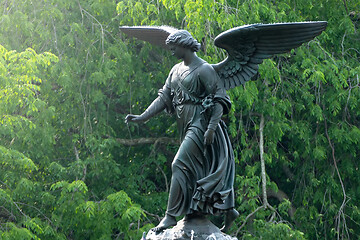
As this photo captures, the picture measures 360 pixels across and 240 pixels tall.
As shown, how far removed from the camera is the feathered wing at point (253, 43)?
943 cm

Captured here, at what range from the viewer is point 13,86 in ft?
44.5

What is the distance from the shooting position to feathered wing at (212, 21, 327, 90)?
→ 943 cm

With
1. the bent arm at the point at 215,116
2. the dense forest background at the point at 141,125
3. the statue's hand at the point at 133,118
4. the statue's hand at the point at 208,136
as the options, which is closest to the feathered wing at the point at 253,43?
the bent arm at the point at 215,116

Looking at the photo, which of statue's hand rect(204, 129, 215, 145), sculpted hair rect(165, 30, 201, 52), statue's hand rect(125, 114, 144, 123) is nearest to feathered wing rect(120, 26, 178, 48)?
sculpted hair rect(165, 30, 201, 52)

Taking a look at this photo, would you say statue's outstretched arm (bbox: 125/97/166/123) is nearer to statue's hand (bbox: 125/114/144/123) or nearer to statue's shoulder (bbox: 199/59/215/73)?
statue's hand (bbox: 125/114/144/123)

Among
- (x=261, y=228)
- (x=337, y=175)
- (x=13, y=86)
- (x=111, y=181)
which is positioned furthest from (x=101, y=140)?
(x=337, y=175)

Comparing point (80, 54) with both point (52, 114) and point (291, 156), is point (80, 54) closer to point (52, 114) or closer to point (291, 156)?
point (52, 114)

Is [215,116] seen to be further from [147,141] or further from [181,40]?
[147,141]

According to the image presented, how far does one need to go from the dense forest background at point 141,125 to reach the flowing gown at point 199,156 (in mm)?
4290

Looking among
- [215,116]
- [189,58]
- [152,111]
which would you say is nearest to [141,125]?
[152,111]

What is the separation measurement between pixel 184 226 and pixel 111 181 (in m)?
6.27

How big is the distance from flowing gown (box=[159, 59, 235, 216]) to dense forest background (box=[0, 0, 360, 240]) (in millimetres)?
4290

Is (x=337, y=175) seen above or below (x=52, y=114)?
below

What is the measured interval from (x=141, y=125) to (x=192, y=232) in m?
7.47
